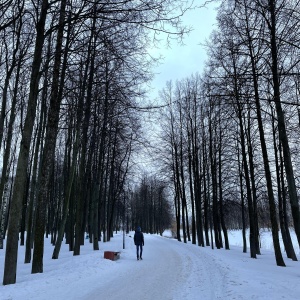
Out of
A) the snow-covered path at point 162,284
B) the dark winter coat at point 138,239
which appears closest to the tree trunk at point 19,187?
the snow-covered path at point 162,284

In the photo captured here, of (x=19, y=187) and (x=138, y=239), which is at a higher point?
(x=19, y=187)

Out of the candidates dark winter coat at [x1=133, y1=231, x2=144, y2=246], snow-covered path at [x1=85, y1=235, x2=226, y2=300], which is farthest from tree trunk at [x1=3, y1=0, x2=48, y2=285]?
dark winter coat at [x1=133, y1=231, x2=144, y2=246]

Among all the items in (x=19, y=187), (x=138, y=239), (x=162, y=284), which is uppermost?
(x=19, y=187)

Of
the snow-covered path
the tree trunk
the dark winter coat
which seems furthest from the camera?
the dark winter coat

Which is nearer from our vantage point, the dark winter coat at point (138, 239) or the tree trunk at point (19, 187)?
the tree trunk at point (19, 187)

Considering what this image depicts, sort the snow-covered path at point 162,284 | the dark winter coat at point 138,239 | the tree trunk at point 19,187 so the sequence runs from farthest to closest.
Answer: the dark winter coat at point 138,239, the tree trunk at point 19,187, the snow-covered path at point 162,284

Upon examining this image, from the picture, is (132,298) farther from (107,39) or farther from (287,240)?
(287,240)

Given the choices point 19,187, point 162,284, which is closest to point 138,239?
point 162,284

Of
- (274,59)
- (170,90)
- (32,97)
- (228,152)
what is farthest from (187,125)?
(32,97)

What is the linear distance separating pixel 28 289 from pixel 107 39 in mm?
6614

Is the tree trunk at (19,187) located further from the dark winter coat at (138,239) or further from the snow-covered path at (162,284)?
the dark winter coat at (138,239)

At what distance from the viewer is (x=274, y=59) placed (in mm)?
10781

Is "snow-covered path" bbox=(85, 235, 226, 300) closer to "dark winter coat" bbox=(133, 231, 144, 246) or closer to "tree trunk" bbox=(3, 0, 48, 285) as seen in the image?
"tree trunk" bbox=(3, 0, 48, 285)

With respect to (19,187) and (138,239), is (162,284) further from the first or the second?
(138,239)
